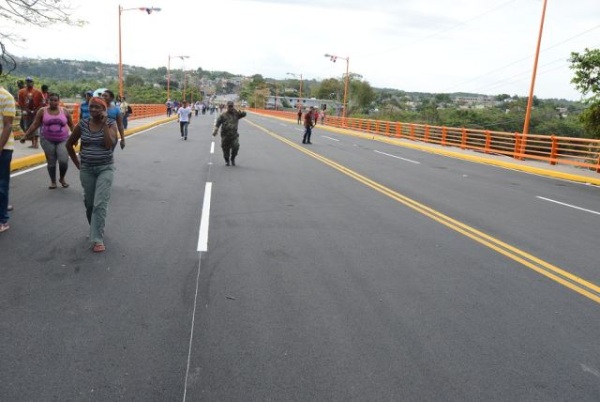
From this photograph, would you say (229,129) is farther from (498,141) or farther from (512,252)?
(498,141)

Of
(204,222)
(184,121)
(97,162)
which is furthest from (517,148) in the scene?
(97,162)

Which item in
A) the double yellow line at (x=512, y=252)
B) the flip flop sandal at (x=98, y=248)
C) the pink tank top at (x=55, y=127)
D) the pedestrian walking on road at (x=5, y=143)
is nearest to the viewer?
the double yellow line at (x=512, y=252)

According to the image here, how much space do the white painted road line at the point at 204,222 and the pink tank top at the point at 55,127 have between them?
2777mm

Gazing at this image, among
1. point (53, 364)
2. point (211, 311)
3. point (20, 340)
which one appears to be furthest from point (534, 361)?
point (20, 340)

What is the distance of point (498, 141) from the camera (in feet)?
76.6

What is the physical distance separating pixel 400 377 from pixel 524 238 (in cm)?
489

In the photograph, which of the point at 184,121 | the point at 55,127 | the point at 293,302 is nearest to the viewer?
the point at 293,302

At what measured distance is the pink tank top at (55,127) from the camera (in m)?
9.23

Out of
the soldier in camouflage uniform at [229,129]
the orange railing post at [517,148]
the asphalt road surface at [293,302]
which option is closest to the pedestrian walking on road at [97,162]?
the asphalt road surface at [293,302]

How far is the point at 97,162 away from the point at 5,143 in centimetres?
110

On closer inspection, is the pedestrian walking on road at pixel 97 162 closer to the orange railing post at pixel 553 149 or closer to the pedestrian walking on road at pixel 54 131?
the pedestrian walking on road at pixel 54 131

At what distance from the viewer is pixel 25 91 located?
15023 millimetres

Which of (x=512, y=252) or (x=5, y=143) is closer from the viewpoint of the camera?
(x=5, y=143)

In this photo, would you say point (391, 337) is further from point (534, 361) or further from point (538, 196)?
point (538, 196)
